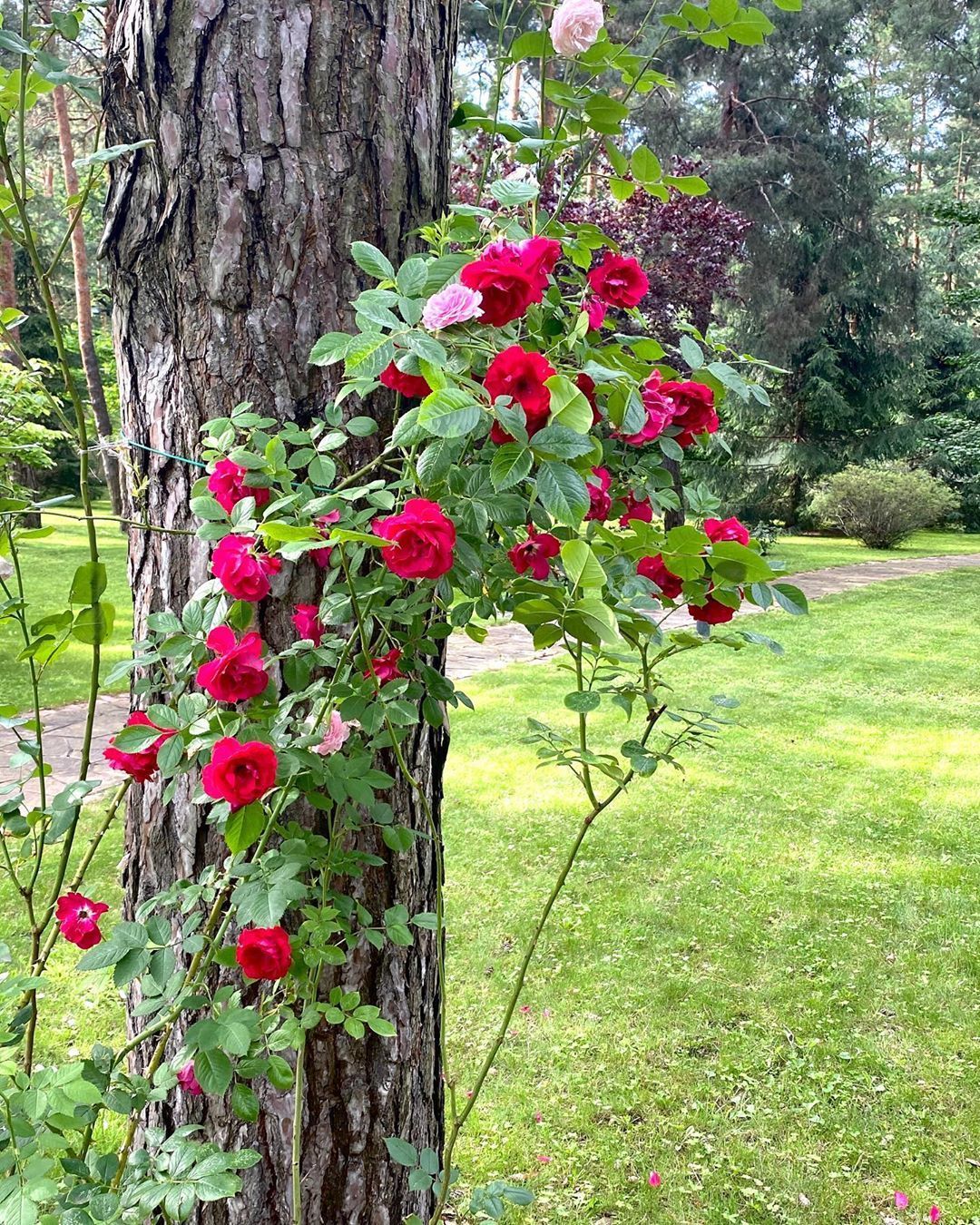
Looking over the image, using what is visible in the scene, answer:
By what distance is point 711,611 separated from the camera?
3.31 ft

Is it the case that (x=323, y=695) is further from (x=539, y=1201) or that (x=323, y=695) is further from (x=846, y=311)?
(x=846, y=311)

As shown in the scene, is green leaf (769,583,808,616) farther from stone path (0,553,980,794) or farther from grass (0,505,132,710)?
grass (0,505,132,710)

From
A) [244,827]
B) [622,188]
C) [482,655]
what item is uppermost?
[622,188]

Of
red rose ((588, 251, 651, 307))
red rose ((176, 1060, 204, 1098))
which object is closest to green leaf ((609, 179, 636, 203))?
red rose ((588, 251, 651, 307))

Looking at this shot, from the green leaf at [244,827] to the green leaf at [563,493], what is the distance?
0.43 m

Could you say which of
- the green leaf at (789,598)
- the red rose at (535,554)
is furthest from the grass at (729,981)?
the green leaf at (789,598)

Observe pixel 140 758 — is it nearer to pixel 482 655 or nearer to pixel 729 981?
pixel 729 981

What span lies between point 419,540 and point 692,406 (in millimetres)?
412

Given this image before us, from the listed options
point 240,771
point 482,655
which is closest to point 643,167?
point 240,771

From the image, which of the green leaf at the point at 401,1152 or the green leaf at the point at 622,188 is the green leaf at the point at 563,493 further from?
the green leaf at the point at 401,1152

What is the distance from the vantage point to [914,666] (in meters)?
6.12

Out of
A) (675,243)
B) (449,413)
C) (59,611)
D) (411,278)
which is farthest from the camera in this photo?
(675,243)

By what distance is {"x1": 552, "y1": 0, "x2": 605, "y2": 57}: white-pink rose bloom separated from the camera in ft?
3.08

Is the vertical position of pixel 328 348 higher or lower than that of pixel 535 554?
higher
